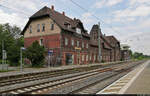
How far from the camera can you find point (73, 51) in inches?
1515

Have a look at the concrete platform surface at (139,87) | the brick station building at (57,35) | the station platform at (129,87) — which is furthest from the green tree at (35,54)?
the concrete platform surface at (139,87)

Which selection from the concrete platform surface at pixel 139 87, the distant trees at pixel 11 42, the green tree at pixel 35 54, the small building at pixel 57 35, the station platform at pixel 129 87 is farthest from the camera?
the small building at pixel 57 35

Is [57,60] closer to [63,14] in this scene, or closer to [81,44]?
[81,44]

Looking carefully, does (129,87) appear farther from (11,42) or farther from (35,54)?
(11,42)

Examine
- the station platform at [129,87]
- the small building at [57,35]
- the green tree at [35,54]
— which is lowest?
the station platform at [129,87]

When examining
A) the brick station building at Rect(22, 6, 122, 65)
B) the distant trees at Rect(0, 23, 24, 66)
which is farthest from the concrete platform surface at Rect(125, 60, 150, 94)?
the distant trees at Rect(0, 23, 24, 66)

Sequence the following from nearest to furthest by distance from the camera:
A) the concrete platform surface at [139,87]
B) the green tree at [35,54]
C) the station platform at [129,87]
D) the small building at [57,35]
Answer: the concrete platform surface at [139,87] → the station platform at [129,87] → the green tree at [35,54] → the small building at [57,35]

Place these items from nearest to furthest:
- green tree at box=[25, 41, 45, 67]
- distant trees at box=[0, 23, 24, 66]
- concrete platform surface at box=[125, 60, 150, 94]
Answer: concrete platform surface at box=[125, 60, 150, 94], green tree at box=[25, 41, 45, 67], distant trees at box=[0, 23, 24, 66]

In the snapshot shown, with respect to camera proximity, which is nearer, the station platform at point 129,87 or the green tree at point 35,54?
the station platform at point 129,87

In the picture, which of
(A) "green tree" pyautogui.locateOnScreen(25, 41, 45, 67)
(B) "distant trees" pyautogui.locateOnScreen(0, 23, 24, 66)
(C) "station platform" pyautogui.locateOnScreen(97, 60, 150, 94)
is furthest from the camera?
(B) "distant trees" pyautogui.locateOnScreen(0, 23, 24, 66)

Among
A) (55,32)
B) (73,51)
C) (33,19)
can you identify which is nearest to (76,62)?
(73,51)

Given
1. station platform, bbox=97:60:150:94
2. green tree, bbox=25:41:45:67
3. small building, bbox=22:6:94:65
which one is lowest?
station platform, bbox=97:60:150:94

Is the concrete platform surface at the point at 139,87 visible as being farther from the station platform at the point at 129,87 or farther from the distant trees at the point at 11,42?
the distant trees at the point at 11,42

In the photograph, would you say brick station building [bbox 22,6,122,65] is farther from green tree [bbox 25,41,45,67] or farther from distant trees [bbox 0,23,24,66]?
distant trees [bbox 0,23,24,66]
